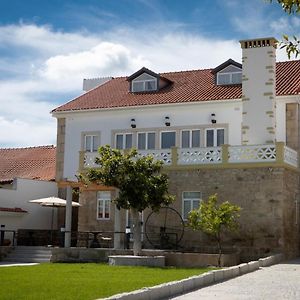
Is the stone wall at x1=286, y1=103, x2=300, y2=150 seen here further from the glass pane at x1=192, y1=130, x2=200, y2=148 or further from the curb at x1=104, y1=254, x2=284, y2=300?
the curb at x1=104, y1=254, x2=284, y2=300

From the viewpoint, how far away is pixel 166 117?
33000 mm

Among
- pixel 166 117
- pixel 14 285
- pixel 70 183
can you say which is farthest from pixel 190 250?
pixel 14 285

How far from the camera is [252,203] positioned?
87.0 ft

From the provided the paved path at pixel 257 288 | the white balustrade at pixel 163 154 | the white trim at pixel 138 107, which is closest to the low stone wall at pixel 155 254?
the paved path at pixel 257 288

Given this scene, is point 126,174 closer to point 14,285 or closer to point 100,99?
point 14,285

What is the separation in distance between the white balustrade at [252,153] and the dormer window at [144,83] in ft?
31.2

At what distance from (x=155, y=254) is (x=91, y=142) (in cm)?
1160

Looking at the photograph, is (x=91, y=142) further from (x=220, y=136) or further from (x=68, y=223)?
(x=68, y=223)

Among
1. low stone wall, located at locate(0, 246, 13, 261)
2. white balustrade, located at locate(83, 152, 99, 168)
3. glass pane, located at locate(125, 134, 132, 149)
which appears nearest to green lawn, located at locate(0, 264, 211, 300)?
low stone wall, located at locate(0, 246, 13, 261)

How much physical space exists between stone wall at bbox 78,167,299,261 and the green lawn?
6249 mm

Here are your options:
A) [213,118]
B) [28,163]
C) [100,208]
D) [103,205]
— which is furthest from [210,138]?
[28,163]

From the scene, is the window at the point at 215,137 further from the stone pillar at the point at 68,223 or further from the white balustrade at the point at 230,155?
the stone pillar at the point at 68,223

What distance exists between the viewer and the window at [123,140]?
3378 cm

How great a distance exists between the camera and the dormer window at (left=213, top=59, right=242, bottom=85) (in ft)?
110
